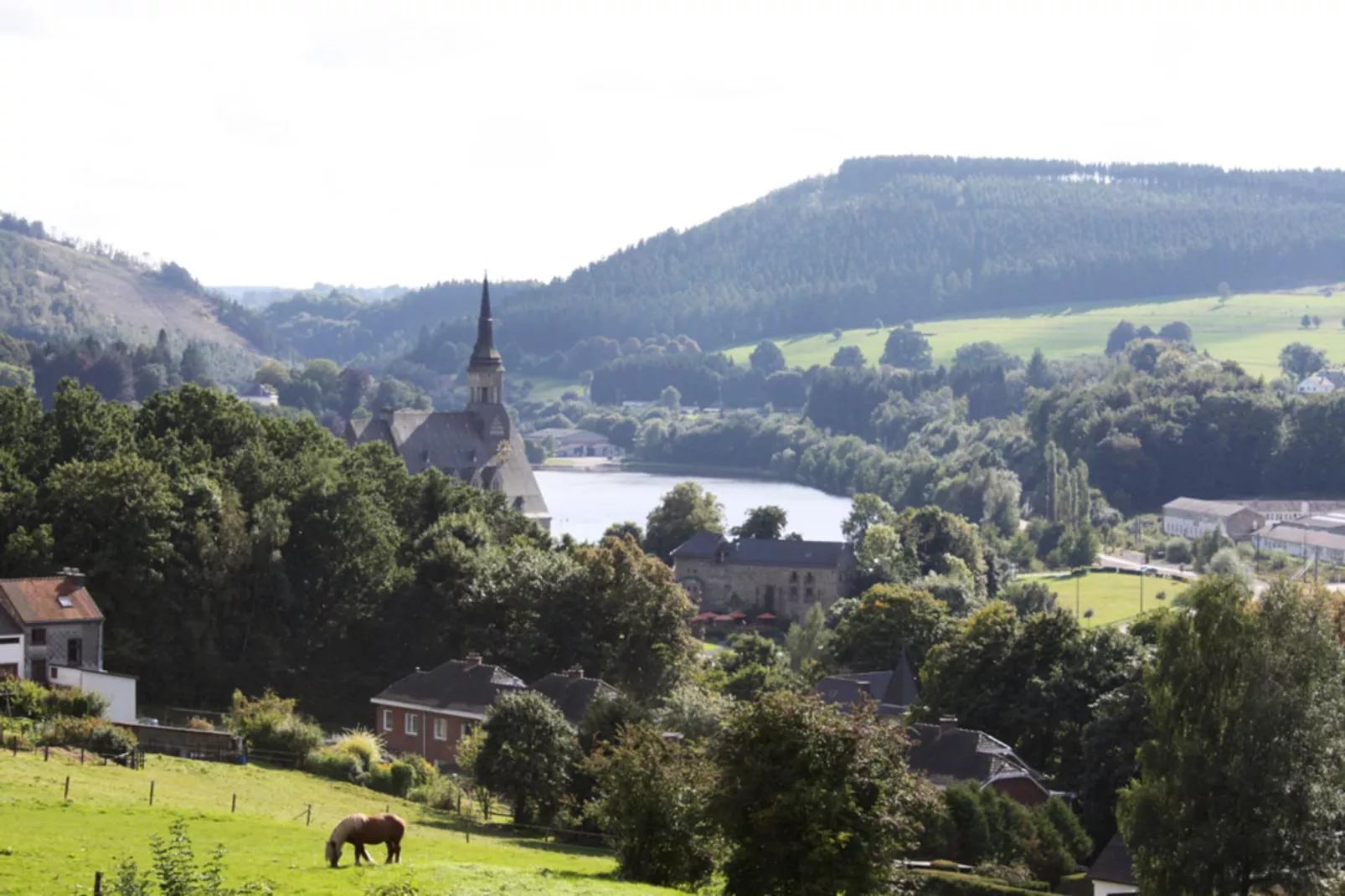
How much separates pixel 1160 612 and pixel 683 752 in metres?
11.3

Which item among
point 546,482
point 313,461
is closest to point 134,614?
point 313,461

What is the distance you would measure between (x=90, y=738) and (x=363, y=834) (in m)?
10.4

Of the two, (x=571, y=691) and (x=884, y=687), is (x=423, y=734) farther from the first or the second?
(x=884, y=687)

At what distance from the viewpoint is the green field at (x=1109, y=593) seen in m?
81.3

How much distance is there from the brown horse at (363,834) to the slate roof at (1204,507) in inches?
3817

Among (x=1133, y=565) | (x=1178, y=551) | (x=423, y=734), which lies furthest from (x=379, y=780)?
(x=1178, y=551)

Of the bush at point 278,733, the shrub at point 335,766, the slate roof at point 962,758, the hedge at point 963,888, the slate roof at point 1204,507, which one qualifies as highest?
the slate roof at point 1204,507

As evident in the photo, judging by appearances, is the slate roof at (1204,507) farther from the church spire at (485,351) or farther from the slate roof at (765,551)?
the church spire at (485,351)

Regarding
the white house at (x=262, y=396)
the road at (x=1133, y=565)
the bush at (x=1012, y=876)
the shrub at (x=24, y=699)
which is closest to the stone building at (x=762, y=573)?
the road at (x=1133, y=565)

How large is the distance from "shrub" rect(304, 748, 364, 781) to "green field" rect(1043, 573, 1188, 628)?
4529cm

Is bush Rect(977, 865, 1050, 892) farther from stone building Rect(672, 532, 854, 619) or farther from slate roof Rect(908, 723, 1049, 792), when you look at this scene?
stone building Rect(672, 532, 854, 619)

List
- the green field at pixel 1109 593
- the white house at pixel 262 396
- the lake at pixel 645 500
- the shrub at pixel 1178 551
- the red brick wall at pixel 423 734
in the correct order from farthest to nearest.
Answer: the white house at pixel 262 396 → the lake at pixel 645 500 → the shrub at pixel 1178 551 → the green field at pixel 1109 593 → the red brick wall at pixel 423 734

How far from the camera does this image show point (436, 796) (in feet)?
114

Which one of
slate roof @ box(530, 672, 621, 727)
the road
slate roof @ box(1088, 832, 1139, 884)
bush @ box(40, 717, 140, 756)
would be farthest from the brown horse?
the road
